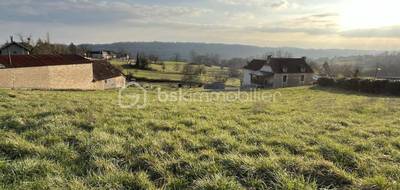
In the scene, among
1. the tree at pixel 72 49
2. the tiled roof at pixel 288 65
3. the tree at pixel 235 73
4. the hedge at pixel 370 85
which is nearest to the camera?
the hedge at pixel 370 85

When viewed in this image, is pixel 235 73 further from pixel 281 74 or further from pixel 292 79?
pixel 281 74

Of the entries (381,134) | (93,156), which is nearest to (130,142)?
(93,156)

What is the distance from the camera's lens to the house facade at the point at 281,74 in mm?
52188

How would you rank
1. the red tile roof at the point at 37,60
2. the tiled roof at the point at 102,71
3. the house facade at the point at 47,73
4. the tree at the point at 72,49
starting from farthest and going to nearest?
1. the tree at the point at 72,49
2. the tiled roof at the point at 102,71
3. the red tile roof at the point at 37,60
4. the house facade at the point at 47,73

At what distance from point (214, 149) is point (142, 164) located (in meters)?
1.35

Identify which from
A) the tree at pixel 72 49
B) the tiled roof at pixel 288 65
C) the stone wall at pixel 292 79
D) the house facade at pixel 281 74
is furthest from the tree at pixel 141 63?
the stone wall at pixel 292 79

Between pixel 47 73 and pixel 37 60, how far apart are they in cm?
164

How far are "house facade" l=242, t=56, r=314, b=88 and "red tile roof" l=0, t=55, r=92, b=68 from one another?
28.4 meters

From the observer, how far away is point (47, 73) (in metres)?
33.4

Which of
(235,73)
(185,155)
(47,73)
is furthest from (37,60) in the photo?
(235,73)

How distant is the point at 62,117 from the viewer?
774cm

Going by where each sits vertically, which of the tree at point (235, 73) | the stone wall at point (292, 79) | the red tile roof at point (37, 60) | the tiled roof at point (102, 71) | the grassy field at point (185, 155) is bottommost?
the tree at point (235, 73)

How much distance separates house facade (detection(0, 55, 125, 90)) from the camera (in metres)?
29.0

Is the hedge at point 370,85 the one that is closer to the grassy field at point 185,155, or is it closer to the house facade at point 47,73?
the grassy field at point 185,155
